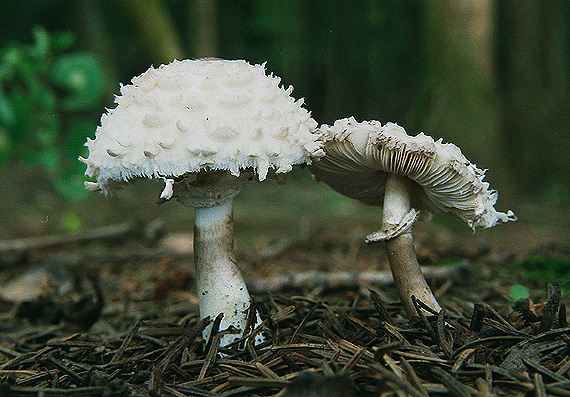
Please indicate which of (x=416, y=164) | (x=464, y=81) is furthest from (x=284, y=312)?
(x=464, y=81)

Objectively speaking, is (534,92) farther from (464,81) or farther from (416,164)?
(416,164)

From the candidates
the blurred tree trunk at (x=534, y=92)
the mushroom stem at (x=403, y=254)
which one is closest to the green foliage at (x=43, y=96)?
the mushroom stem at (x=403, y=254)

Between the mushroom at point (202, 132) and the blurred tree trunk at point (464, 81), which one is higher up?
the blurred tree trunk at point (464, 81)

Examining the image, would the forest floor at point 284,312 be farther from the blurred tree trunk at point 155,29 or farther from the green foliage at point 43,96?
the blurred tree trunk at point 155,29

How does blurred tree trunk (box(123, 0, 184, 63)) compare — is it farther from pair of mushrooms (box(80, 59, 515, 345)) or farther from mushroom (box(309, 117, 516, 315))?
mushroom (box(309, 117, 516, 315))

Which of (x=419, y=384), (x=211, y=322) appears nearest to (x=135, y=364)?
(x=211, y=322)

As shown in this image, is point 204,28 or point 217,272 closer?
point 217,272

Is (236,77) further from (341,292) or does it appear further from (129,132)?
(341,292)

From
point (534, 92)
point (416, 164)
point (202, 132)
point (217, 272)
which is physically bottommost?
point (217, 272)
